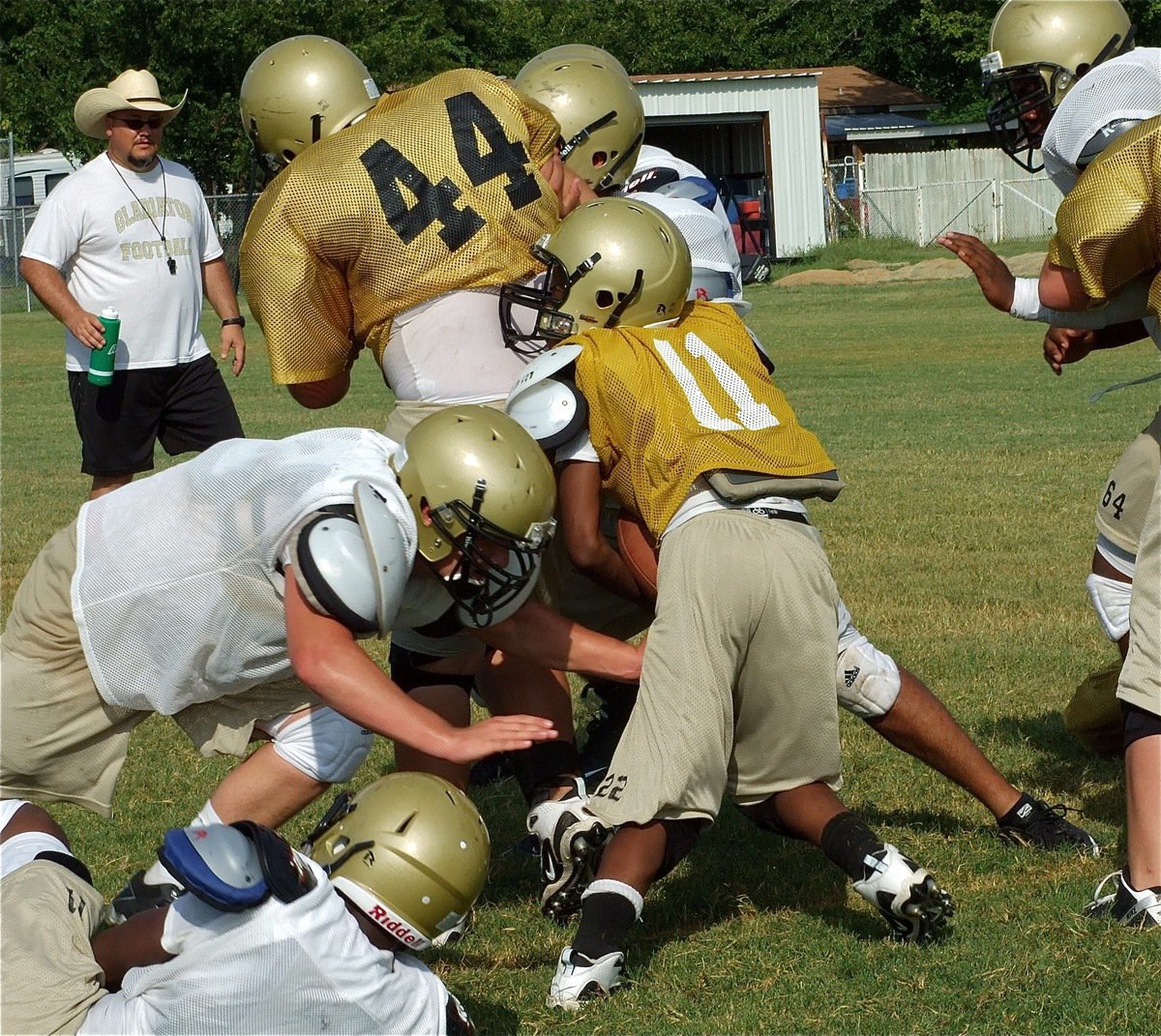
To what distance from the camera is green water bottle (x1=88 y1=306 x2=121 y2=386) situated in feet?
26.1

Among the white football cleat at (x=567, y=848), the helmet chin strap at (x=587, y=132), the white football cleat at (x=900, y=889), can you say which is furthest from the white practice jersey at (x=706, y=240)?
the white football cleat at (x=900, y=889)

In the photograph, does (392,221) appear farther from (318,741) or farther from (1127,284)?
(1127,284)

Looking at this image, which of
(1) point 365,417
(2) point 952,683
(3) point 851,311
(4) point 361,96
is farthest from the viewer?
(3) point 851,311

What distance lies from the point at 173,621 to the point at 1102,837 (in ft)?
9.03

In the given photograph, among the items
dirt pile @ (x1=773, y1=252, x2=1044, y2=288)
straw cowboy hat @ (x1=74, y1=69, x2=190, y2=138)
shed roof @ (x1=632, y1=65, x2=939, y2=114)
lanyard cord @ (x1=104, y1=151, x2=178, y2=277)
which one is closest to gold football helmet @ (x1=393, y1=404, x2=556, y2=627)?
lanyard cord @ (x1=104, y1=151, x2=178, y2=277)

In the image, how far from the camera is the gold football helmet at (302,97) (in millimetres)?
4992

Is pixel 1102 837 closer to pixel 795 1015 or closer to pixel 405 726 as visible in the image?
pixel 795 1015

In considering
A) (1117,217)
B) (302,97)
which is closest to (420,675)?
(302,97)

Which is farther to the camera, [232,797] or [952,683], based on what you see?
[952,683]

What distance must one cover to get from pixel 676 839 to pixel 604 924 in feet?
1.02

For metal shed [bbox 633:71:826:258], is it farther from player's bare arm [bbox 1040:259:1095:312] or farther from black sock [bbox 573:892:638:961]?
black sock [bbox 573:892:638:961]

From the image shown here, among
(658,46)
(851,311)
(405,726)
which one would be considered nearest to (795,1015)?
(405,726)

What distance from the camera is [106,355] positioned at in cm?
796

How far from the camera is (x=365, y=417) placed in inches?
551
